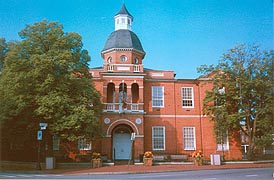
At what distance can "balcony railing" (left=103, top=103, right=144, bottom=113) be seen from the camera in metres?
23.4

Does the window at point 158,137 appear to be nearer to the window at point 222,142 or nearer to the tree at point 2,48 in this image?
the window at point 222,142

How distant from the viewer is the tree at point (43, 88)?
17797 millimetres

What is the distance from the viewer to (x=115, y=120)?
76.4ft

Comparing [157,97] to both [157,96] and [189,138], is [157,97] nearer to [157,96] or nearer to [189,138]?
[157,96]

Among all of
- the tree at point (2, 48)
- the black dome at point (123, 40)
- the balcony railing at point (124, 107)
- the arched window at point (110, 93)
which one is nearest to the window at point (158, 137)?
the balcony railing at point (124, 107)

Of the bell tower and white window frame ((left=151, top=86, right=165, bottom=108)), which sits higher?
the bell tower

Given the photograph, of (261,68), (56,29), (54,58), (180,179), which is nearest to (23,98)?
(54,58)

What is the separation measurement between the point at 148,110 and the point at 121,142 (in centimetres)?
352

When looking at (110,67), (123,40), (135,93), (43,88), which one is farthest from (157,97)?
(43,88)

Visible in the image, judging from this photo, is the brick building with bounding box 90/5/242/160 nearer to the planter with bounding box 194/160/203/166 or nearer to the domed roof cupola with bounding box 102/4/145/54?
the domed roof cupola with bounding box 102/4/145/54

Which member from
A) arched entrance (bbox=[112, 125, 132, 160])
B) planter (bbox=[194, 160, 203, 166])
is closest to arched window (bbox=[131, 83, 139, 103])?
arched entrance (bbox=[112, 125, 132, 160])

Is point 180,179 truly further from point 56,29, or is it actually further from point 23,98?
point 56,29

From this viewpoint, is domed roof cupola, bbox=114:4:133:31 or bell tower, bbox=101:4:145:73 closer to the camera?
bell tower, bbox=101:4:145:73

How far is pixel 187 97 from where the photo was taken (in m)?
25.9
